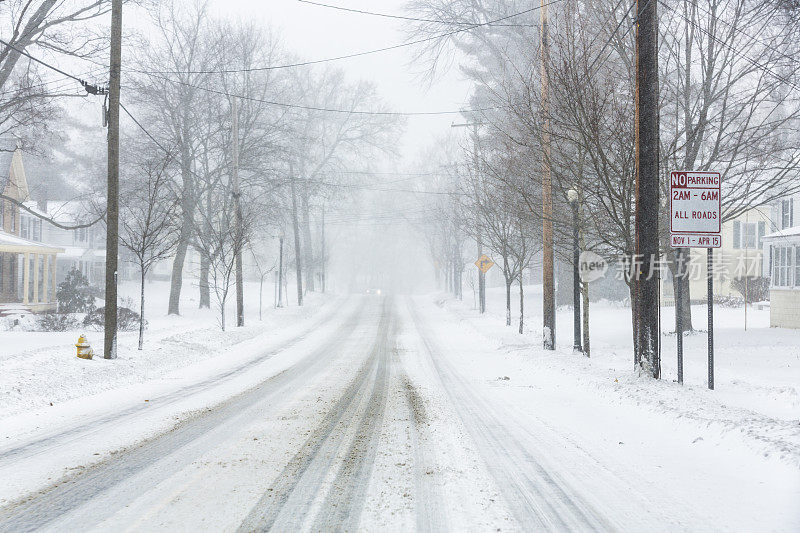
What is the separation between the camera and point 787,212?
2694cm

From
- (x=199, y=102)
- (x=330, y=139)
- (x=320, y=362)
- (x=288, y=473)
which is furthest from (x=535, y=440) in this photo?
(x=330, y=139)

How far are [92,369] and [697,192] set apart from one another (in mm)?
10607

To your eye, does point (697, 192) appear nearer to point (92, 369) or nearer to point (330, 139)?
point (92, 369)

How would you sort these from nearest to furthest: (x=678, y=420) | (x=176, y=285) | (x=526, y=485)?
1. (x=526, y=485)
2. (x=678, y=420)
3. (x=176, y=285)

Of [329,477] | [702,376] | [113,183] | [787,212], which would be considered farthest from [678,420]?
[787,212]

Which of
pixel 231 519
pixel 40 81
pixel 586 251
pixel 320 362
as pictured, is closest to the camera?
pixel 231 519

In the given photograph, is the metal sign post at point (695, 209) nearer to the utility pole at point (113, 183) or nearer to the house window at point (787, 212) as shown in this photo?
the utility pole at point (113, 183)

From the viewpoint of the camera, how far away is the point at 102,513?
4.27 meters

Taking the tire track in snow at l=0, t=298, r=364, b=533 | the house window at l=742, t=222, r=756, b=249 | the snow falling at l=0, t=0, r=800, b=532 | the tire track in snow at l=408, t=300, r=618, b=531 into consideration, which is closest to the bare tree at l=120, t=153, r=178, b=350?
the snow falling at l=0, t=0, r=800, b=532

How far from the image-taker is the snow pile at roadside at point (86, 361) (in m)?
9.07

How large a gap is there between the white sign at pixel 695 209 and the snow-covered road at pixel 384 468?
2777 millimetres

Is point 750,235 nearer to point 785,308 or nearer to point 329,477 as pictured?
point 785,308

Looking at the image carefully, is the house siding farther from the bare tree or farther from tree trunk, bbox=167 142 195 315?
tree trunk, bbox=167 142 195 315

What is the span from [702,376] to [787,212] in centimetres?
1890
